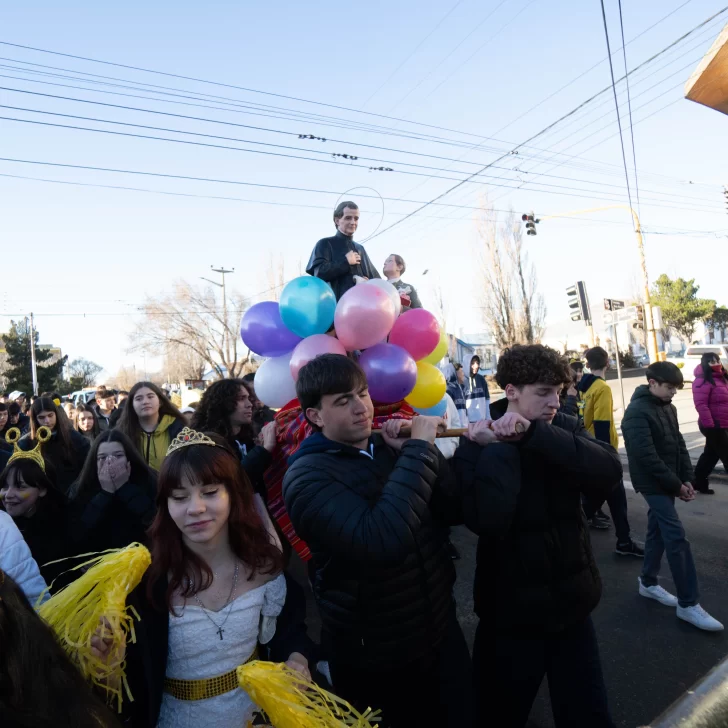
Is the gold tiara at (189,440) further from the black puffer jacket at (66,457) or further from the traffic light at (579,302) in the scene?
the traffic light at (579,302)

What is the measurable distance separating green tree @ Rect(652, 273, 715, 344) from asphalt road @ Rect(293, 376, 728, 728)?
122ft

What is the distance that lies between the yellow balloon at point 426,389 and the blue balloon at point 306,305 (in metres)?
0.74

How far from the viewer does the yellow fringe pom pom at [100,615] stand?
1290 mm

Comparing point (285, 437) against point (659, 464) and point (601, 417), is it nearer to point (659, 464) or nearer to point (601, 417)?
point (659, 464)

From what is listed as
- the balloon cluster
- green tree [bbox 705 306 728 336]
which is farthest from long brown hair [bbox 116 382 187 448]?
green tree [bbox 705 306 728 336]

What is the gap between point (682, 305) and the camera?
1430 inches

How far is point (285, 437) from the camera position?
2.76 meters

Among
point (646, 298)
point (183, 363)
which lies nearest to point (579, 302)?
point (646, 298)

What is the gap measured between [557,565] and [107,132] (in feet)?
32.4

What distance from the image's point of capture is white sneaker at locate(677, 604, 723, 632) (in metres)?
3.19

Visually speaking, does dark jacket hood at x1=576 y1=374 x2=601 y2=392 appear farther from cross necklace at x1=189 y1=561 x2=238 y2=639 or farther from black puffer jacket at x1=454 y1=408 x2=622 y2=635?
cross necklace at x1=189 y1=561 x2=238 y2=639

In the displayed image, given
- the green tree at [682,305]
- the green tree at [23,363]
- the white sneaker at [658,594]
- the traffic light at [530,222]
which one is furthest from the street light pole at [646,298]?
the green tree at [23,363]

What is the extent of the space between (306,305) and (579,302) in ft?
28.5

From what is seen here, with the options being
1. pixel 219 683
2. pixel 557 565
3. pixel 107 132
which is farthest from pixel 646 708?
pixel 107 132
